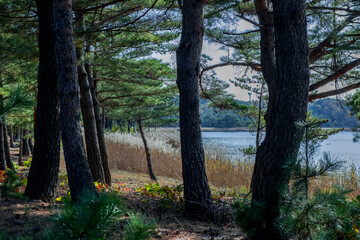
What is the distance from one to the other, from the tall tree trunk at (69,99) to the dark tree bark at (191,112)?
1.40 metres

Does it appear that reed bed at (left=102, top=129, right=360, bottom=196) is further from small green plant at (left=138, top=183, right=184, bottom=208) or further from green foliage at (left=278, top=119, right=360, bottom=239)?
green foliage at (left=278, top=119, right=360, bottom=239)

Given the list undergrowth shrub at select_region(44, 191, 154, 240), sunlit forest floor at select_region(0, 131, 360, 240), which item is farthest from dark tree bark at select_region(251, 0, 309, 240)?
undergrowth shrub at select_region(44, 191, 154, 240)

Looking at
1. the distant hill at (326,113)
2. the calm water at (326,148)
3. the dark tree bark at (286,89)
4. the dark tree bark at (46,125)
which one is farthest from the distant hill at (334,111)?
the dark tree bark at (46,125)

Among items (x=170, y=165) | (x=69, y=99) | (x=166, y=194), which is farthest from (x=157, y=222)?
(x=170, y=165)

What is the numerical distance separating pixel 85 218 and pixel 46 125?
333 centimetres

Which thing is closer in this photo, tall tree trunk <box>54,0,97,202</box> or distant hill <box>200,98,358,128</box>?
tall tree trunk <box>54,0,97,202</box>

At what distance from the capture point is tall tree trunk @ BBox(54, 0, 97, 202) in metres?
3.30

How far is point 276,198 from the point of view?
2504 millimetres

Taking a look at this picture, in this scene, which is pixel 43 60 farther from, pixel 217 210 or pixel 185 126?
pixel 217 210

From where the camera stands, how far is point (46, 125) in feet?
13.1

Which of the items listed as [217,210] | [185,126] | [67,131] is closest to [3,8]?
[67,131]

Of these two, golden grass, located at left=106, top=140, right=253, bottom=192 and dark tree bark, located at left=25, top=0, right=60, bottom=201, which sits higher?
dark tree bark, located at left=25, top=0, right=60, bottom=201

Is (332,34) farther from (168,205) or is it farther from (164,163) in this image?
(164,163)

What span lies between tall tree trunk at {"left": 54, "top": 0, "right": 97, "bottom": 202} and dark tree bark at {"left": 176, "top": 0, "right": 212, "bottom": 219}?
140 centimetres
